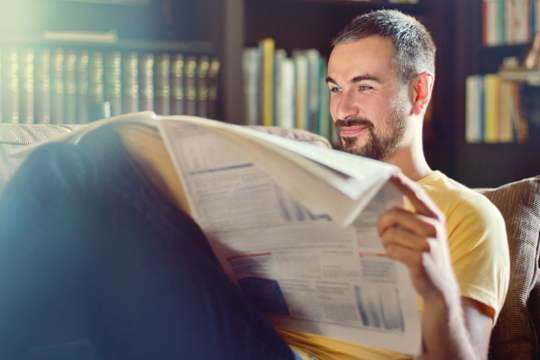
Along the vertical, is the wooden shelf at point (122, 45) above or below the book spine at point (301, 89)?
above

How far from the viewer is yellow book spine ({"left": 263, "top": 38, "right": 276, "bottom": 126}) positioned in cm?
164

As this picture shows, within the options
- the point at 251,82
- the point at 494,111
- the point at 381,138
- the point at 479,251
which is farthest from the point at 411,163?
the point at 494,111

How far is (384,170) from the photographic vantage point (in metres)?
0.40

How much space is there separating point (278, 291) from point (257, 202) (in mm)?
133

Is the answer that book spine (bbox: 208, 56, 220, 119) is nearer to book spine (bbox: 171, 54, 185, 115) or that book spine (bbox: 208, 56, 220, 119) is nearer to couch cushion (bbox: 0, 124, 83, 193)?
book spine (bbox: 171, 54, 185, 115)

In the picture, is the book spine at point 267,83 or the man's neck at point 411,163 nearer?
the man's neck at point 411,163

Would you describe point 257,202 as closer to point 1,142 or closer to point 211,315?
point 211,315

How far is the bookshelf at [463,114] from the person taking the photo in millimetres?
1805

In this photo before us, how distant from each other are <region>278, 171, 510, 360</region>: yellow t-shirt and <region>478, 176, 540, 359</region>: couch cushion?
144 mm

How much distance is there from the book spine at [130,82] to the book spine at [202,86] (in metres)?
0.21

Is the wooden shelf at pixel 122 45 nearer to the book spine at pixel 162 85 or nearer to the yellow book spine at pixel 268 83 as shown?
the book spine at pixel 162 85

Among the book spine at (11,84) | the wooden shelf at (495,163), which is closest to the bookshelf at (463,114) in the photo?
the wooden shelf at (495,163)

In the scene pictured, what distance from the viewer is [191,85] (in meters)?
1.58

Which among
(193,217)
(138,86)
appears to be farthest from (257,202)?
(138,86)
